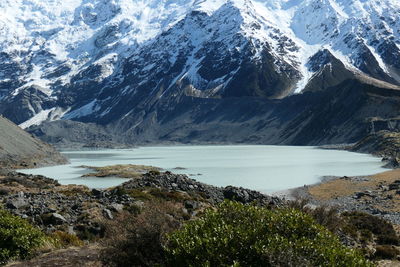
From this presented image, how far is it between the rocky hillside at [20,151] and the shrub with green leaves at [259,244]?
10913 centimetres

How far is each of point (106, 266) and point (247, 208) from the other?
504 cm

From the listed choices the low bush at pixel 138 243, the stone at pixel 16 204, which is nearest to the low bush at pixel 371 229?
the low bush at pixel 138 243

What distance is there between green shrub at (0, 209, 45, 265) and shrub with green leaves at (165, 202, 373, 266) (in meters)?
6.97

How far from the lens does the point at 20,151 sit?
130m

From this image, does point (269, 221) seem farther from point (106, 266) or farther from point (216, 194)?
point (216, 194)

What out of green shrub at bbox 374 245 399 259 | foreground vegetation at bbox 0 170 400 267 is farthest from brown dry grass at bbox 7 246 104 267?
green shrub at bbox 374 245 399 259

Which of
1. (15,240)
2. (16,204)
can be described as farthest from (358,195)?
(15,240)

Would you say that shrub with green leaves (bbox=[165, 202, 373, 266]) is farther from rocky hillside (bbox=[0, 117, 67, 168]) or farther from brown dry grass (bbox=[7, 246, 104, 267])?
rocky hillside (bbox=[0, 117, 67, 168])

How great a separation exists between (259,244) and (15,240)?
1011 centimetres

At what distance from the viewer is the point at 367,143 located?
18825 cm

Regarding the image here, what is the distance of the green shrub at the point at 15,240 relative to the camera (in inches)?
692

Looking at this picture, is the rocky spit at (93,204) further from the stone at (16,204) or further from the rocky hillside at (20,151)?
the rocky hillside at (20,151)

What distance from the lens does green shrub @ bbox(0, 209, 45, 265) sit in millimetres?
17581

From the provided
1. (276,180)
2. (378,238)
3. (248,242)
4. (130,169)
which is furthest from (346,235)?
(130,169)
